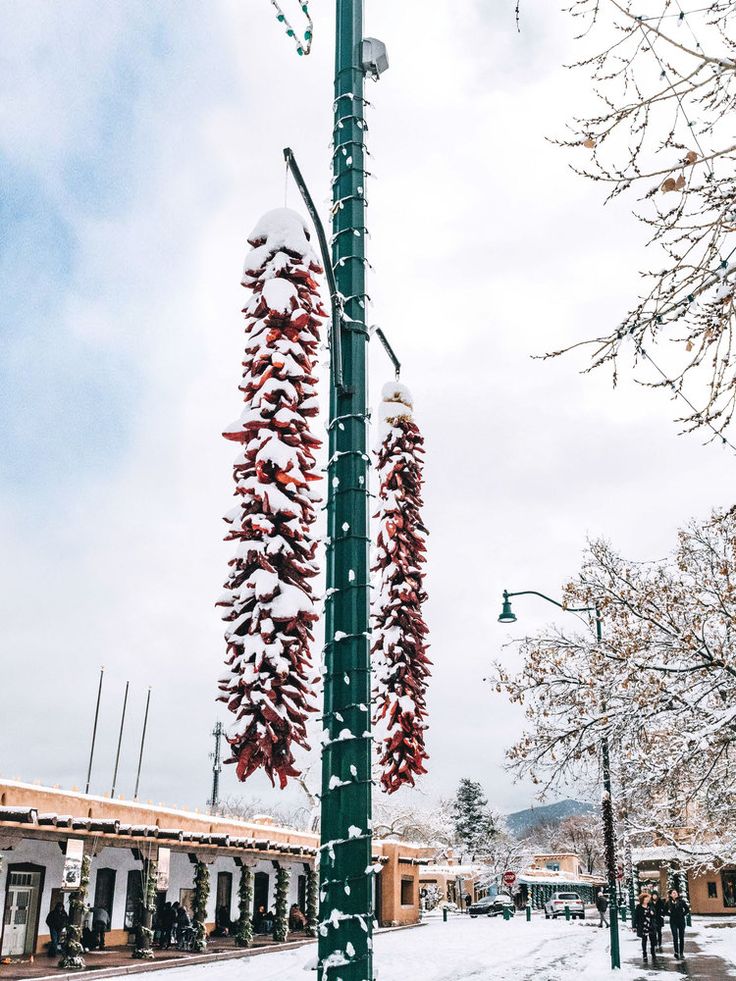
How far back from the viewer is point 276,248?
3760 mm

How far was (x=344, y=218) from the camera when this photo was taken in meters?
4.04

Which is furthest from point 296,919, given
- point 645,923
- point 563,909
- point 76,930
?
point 563,909

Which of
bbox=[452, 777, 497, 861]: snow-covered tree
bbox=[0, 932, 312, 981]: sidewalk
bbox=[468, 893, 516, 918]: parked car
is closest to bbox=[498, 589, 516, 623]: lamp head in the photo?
bbox=[0, 932, 312, 981]: sidewalk

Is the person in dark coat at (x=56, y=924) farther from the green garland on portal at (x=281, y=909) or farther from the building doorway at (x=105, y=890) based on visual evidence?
the green garland on portal at (x=281, y=909)

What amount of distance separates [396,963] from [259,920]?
10.2 meters

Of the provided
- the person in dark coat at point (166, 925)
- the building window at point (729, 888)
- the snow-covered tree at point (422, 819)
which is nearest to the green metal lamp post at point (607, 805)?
the person in dark coat at point (166, 925)

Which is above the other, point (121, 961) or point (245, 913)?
point (245, 913)

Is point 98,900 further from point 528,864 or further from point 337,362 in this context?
point 528,864

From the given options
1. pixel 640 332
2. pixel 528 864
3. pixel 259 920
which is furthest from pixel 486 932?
pixel 528 864

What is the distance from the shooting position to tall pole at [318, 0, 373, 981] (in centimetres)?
313

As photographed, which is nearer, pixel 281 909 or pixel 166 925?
pixel 166 925

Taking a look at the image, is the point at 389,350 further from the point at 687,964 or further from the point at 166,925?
the point at 166,925

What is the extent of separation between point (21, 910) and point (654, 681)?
18.4 metres

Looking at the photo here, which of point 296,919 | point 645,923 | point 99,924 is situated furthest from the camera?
point 296,919
